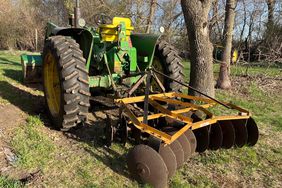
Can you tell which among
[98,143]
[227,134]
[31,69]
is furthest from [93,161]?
[31,69]

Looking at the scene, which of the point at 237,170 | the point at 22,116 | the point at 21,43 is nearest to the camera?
the point at 237,170

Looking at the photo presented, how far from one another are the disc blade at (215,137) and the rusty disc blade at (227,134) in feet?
0.48

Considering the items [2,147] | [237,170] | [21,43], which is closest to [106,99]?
[2,147]

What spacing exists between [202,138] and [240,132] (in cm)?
57

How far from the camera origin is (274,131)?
5.07 metres

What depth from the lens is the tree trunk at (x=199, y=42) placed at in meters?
5.65

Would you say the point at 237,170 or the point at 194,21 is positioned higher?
the point at 194,21

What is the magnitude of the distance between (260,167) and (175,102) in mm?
1322

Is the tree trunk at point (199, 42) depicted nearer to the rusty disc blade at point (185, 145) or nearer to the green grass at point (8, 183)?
the rusty disc blade at point (185, 145)

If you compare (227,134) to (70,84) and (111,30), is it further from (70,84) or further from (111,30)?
(111,30)

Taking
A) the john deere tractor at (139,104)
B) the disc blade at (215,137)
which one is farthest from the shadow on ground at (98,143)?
the disc blade at (215,137)

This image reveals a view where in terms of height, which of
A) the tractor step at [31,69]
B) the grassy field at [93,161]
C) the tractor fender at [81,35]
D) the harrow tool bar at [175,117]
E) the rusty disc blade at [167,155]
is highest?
the tractor fender at [81,35]

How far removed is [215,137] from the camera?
4.10 m

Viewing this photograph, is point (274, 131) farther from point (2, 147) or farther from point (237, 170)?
point (2, 147)
